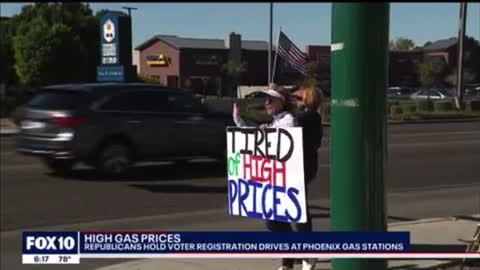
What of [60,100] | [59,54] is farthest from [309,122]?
[60,100]

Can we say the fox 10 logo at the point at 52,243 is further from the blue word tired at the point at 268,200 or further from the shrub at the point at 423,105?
the shrub at the point at 423,105

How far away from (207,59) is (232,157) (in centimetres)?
222

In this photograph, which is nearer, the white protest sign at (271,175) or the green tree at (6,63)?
the white protest sign at (271,175)

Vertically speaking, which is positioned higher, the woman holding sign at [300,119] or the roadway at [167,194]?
the woman holding sign at [300,119]

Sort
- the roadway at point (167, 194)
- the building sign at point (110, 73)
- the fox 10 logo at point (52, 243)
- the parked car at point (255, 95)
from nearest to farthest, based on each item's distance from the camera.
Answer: the fox 10 logo at point (52, 243)
the parked car at point (255, 95)
the roadway at point (167, 194)
the building sign at point (110, 73)

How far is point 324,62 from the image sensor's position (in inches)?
236

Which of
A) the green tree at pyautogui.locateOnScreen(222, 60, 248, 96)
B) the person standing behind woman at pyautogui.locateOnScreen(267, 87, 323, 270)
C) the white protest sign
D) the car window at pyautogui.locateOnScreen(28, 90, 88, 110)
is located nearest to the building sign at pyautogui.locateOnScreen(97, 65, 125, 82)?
the car window at pyautogui.locateOnScreen(28, 90, 88, 110)

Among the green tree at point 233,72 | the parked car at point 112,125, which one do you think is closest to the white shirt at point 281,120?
the green tree at point 233,72

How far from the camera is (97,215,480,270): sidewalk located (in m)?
6.10

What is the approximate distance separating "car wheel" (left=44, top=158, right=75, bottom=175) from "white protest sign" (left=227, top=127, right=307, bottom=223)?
9064mm

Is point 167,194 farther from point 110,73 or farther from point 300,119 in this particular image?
point 110,73

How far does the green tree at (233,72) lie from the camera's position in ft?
22.7

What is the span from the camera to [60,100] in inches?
531

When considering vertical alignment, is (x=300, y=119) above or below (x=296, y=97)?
below
